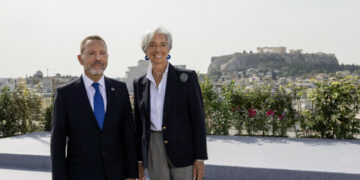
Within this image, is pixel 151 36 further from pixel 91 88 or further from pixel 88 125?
pixel 88 125

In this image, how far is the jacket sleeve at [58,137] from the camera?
1.56 metres

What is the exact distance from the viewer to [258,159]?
11.1 feet

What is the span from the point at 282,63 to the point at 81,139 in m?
80.8

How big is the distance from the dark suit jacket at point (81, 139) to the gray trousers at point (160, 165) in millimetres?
223

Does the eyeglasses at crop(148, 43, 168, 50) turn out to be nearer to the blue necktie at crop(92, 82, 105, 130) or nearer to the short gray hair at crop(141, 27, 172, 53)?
the short gray hair at crop(141, 27, 172, 53)

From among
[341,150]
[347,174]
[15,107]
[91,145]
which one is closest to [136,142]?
[91,145]

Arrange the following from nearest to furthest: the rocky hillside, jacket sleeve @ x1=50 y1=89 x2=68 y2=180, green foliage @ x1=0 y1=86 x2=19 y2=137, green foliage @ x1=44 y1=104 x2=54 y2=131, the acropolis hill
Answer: jacket sleeve @ x1=50 y1=89 x2=68 y2=180, green foliage @ x1=0 y1=86 x2=19 y2=137, green foliage @ x1=44 y1=104 x2=54 y2=131, the rocky hillside, the acropolis hill

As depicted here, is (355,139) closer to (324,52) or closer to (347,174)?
(347,174)

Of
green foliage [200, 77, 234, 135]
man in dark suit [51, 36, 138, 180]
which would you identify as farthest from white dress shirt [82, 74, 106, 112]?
green foliage [200, 77, 234, 135]

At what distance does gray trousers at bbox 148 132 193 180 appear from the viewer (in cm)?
177

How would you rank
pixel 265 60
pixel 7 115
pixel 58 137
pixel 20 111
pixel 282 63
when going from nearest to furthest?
A: pixel 58 137, pixel 7 115, pixel 20 111, pixel 282 63, pixel 265 60

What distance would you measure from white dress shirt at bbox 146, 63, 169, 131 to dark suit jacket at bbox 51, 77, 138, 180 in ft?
0.75

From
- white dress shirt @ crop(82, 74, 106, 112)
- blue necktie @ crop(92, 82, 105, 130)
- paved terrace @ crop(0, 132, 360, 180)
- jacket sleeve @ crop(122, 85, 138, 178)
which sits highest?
white dress shirt @ crop(82, 74, 106, 112)

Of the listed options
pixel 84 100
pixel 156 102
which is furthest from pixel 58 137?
pixel 156 102
